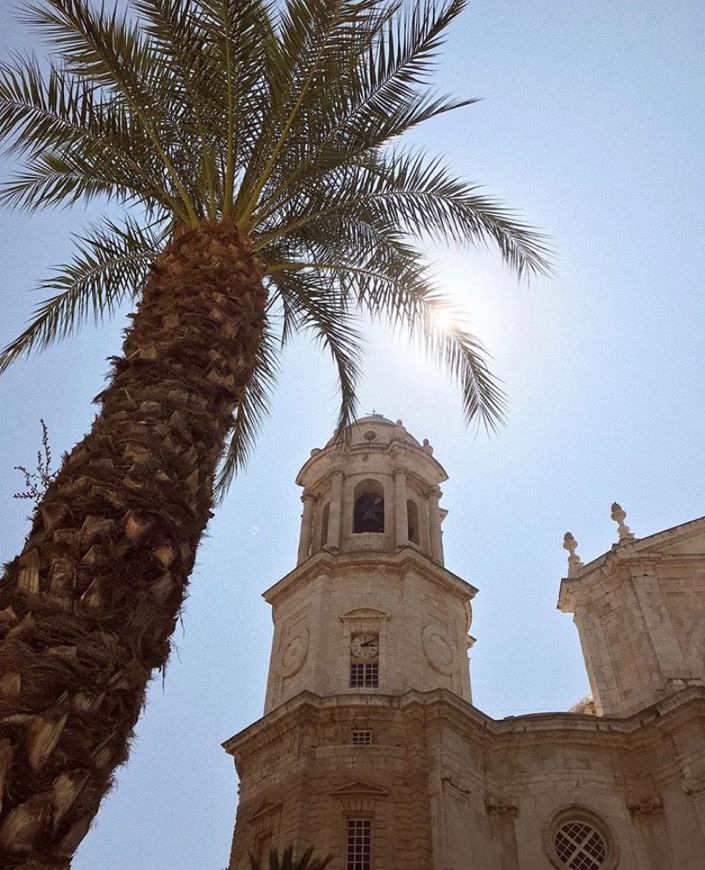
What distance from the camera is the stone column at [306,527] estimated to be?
3275cm

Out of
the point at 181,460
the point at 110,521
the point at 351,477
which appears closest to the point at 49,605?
the point at 110,521

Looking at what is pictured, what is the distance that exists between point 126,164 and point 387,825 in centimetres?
1888

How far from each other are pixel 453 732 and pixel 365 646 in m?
4.83

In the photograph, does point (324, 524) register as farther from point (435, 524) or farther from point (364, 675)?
point (364, 675)

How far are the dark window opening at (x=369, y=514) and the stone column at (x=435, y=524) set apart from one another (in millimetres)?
2221

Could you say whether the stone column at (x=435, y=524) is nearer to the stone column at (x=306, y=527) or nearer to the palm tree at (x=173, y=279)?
the stone column at (x=306, y=527)

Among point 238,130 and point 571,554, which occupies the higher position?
point 571,554

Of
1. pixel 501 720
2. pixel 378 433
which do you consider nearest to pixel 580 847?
pixel 501 720

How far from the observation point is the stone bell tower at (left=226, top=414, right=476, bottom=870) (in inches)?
873

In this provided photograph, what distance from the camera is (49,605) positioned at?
450 cm

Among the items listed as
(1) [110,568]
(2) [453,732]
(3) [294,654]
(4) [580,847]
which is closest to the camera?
(1) [110,568]

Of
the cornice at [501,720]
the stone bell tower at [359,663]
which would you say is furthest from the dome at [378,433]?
the cornice at [501,720]

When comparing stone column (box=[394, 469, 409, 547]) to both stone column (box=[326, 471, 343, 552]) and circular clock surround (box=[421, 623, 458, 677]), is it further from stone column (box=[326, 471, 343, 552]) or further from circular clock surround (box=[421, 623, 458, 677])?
circular clock surround (box=[421, 623, 458, 677])

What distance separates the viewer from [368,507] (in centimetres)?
3416
